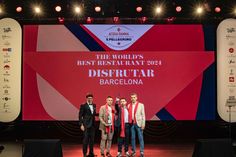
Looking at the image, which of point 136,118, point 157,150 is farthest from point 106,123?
point 157,150

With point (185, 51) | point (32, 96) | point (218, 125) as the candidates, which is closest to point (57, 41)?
point (32, 96)

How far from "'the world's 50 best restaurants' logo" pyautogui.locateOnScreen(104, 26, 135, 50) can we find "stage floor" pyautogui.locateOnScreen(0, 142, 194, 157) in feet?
9.61

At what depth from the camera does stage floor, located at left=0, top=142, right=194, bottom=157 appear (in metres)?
10.6

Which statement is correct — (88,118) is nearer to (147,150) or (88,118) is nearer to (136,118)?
(136,118)

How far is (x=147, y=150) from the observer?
11.5m

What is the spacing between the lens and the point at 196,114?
1256 cm

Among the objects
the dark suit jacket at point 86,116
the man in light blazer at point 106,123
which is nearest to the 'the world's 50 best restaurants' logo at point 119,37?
the man in light blazer at point 106,123

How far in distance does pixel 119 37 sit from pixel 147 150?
3380 mm

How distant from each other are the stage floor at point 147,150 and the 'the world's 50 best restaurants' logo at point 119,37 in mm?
2930

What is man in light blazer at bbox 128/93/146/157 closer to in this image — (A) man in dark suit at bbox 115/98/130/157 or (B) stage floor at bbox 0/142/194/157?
(A) man in dark suit at bbox 115/98/130/157

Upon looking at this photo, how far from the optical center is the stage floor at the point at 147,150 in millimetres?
10617

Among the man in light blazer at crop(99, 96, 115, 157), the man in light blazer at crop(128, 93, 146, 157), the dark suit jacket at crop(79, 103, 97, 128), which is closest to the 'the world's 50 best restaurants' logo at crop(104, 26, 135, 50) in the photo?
the man in light blazer at crop(99, 96, 115, 157)

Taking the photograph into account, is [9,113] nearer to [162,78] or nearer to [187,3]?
[162,78]

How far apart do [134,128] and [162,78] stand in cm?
266
